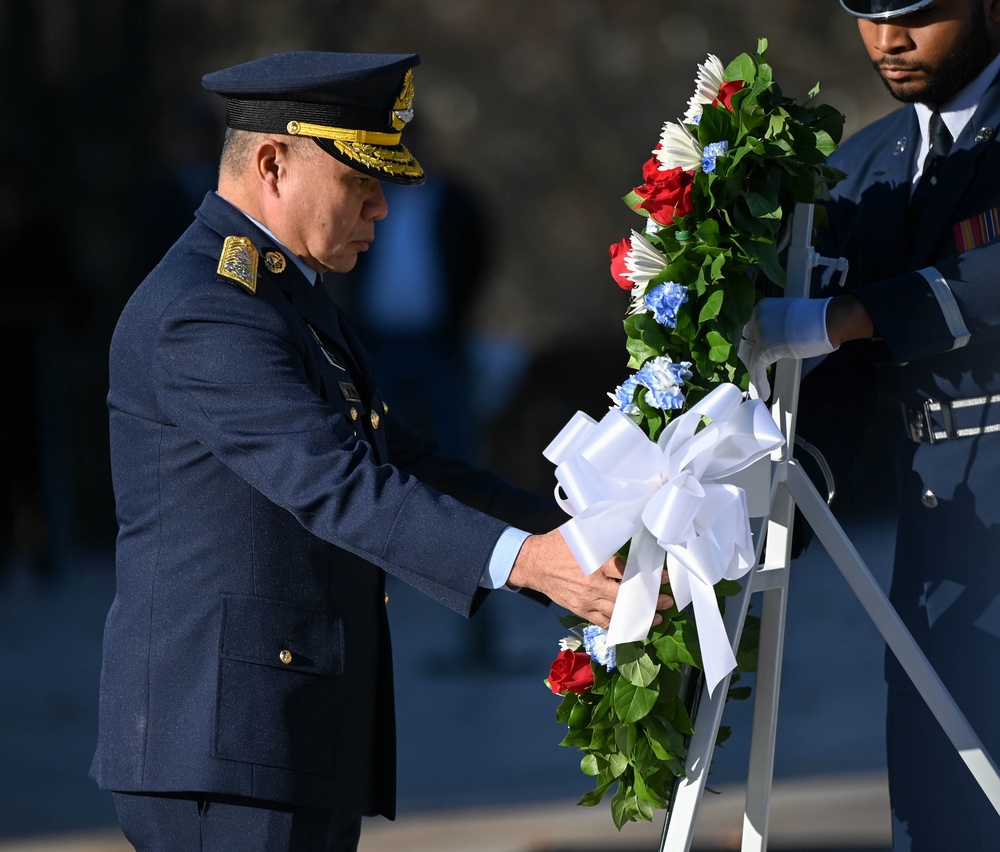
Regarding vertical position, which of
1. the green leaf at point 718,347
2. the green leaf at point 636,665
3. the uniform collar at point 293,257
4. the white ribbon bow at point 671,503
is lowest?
the green leaf at point 636,665

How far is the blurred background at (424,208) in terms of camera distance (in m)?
5.59

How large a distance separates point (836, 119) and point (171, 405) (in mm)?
990

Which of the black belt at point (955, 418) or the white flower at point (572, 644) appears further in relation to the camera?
the black belt at point (955, 418)

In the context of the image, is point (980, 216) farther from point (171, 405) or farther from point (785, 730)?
point (785, 730)

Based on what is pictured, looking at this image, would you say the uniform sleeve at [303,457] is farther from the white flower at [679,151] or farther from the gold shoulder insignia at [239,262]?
the white flower at [679,151]

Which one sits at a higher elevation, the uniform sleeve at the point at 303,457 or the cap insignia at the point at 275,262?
the cap insignia at the point at 275,262

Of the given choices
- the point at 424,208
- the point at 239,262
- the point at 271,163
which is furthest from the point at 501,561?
the point at 424,208

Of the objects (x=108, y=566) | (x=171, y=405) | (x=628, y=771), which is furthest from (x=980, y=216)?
(x=108, y=566)

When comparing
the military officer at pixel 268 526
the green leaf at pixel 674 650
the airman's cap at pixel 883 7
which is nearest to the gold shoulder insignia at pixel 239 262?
the military officer at pixel 268 526

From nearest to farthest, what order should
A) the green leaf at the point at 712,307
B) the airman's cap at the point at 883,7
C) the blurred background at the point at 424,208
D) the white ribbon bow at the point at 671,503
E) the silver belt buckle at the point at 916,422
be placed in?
the white ribbon bow at the point at 671,503 < the green leaf at the point at 712,307 < the airman's cap at the point at 883,7 < the silver belt buckle at the point at 916,422 < the blurred background at the point at 424,208

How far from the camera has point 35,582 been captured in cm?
590

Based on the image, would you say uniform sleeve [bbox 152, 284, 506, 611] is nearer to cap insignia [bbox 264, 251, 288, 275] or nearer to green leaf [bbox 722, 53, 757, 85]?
cap insignia [bbox 264, 251, 288, 275]

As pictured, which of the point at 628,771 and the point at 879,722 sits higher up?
the point at 628,771

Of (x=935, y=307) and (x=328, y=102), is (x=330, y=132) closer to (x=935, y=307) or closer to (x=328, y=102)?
(x=328, y=102)
